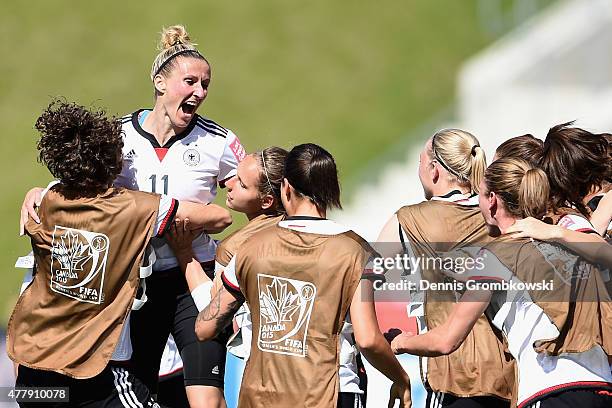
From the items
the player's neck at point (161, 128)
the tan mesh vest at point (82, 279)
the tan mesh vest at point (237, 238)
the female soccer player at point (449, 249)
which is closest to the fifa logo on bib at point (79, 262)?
the tan mesh vest at point (82, 279)

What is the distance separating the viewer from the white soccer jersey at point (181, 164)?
18.7 ft

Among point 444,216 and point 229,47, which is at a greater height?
point 229,47

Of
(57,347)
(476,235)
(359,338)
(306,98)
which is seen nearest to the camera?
(359,338)

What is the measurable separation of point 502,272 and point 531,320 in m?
0.27

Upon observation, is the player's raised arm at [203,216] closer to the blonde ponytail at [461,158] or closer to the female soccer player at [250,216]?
the female soccer player at [250,216]

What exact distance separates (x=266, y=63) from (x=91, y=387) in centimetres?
1844

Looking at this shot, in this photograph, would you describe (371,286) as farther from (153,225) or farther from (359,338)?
(153,225)

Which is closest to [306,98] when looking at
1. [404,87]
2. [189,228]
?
[404,87]

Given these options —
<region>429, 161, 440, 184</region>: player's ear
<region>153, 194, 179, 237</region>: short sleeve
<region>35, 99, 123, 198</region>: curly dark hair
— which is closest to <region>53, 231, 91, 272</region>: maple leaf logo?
<region>35, 99, 123, 198</region>: curly dark hair

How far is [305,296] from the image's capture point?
4602 millimetres

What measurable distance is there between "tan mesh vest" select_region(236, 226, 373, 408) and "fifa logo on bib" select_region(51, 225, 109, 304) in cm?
69

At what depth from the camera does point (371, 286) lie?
15.1 ft

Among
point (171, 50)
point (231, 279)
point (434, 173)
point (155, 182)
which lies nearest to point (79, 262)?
point (231, 279)

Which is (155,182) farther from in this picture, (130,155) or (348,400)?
(348,400)
